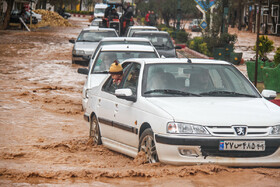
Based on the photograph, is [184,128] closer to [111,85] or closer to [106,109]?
[106,109]

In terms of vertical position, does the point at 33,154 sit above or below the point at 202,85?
below

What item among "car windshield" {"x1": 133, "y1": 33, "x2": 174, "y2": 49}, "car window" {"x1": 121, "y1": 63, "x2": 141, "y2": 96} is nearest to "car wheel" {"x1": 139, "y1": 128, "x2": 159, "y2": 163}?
"car window" {"x1": 121, "y1": 63, "x2": 141, "y2": 96}

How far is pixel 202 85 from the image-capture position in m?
8.22

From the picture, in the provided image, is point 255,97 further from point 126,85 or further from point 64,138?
point 64,138

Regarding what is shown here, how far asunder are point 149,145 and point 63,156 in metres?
2.07

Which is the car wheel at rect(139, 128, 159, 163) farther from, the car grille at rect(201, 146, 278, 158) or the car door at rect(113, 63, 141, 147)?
the car grille at rect(201, 146, 278, 158)

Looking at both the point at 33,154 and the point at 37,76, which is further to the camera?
the point at 37,76

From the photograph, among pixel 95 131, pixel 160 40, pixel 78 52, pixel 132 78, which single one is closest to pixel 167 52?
pixel 160 40

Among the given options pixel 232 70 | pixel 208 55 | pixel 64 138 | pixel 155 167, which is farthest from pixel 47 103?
pixel 208 55

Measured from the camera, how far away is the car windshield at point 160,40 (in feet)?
77.7

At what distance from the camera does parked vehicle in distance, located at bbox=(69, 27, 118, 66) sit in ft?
80.3

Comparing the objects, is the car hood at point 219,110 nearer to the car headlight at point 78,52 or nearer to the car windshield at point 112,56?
the car windshield at point 112,56

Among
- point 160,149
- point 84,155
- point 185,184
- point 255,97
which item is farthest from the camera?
point 84,155

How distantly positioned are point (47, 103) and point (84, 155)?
7509 mm
